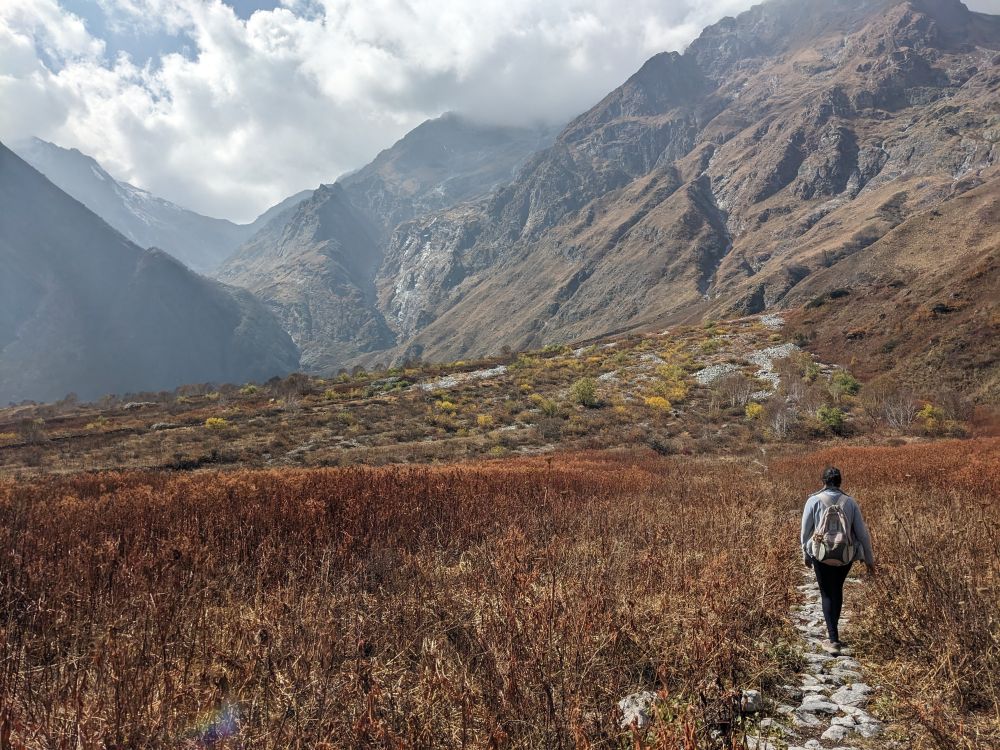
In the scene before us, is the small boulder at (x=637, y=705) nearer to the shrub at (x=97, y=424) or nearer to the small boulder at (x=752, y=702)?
the small boulder at (x=752, y=702)

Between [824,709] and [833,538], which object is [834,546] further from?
[824,709]

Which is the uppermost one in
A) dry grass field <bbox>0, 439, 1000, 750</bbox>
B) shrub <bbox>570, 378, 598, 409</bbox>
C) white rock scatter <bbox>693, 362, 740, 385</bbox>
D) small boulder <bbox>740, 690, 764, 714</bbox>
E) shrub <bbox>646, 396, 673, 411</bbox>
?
white rock scatter <bbox>693, 362, 740, 385</bbox>

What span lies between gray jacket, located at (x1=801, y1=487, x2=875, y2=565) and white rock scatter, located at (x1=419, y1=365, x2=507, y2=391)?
3420 cm

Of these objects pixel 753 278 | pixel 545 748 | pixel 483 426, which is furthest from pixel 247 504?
pixel 753 278

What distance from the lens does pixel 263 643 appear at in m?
3.25

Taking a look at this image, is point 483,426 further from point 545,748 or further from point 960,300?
point 960,300

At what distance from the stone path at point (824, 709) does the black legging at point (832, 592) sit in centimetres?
20

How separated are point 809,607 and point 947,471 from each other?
356 inches

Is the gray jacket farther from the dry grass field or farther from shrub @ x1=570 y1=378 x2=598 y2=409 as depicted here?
shrub @ x1=570 y1=378 x2=598 y2=409

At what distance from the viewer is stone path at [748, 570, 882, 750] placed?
10.6 ft

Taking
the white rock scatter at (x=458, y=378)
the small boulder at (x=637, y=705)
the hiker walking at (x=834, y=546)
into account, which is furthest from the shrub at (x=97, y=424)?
the hiker walking at (x=834, y=546)

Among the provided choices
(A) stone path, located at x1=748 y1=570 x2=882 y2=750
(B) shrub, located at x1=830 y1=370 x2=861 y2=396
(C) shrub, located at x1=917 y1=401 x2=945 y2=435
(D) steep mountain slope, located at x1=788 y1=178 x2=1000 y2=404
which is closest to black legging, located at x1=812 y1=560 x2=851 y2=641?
(A) stone path, located at x1=748 y1=570 x2=882 y2=750

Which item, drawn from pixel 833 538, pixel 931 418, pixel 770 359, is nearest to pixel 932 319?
pixel 770 359

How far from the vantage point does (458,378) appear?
45156mm
